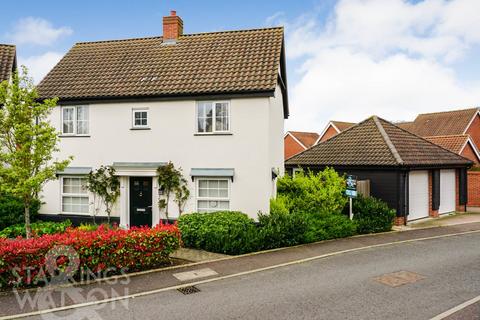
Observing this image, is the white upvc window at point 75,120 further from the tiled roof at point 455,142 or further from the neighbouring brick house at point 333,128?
the neighbouring brick house at point 333,128

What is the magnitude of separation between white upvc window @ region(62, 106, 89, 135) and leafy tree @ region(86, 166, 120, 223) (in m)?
2.01

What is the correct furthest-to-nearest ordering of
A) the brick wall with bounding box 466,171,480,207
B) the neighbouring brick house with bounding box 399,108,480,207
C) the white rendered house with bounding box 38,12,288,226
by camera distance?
the neighbouring brick house with bounding box 399,108,480,207 → the brick wall with bounding box 466,171,480,207 → the white rendered house with bounding box 38,12,288,226

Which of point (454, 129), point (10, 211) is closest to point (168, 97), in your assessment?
point (10, 211)

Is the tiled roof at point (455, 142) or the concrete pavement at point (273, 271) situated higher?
the tiled roof at point (455, 142)

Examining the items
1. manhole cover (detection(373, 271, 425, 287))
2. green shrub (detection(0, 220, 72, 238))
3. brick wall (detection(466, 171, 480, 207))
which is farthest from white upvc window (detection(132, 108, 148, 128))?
brick wall (detection(466, 171, 480, 207))

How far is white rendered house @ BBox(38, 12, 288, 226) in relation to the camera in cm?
1391

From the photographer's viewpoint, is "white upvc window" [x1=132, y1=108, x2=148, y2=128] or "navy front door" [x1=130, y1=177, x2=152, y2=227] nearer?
"navy front door" [x1=130, y1=177, x2=152, y2=227]

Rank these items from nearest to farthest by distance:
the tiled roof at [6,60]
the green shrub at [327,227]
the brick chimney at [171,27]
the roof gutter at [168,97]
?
the green shrub at [327,227]
the roof gutter at [168,97]
the brick chimney at [171,27]
the tiled roof at [6,60]

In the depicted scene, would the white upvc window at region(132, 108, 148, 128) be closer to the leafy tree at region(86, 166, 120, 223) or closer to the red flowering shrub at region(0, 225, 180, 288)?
the leafy tree at region(86, 166, 120, 223)

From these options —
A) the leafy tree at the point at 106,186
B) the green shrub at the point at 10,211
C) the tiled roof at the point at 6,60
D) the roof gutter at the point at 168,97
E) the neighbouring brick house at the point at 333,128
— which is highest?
the tiled roof at the point at 6,60

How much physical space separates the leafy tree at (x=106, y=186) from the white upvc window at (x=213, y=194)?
3.49 meters

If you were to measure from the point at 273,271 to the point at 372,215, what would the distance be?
7.25 m

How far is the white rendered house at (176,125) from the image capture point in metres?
13.9

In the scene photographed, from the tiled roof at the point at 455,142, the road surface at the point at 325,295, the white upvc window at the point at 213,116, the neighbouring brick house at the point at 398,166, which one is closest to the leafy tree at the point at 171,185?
the white upvc window at the point at 213,116
